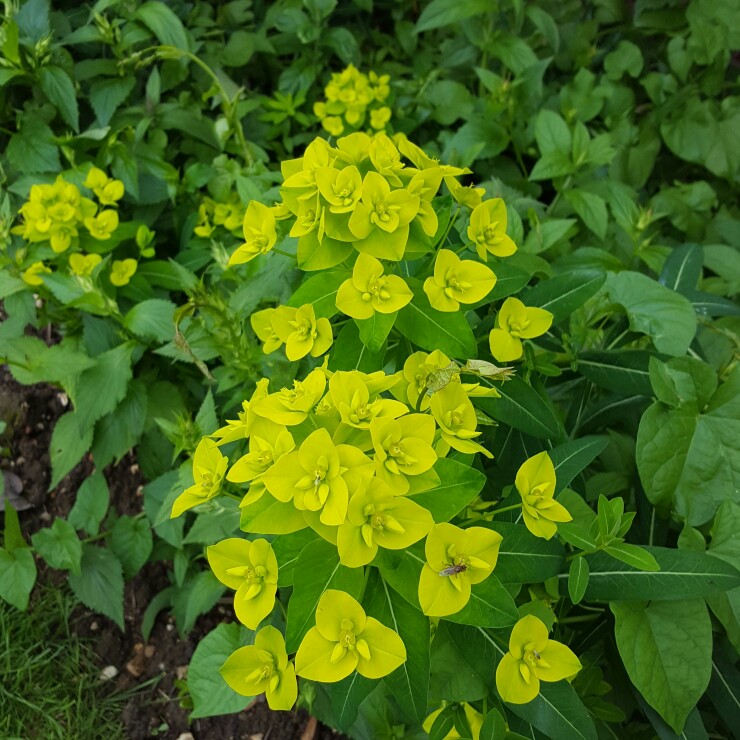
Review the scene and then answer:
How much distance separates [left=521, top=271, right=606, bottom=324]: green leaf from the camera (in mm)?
1002

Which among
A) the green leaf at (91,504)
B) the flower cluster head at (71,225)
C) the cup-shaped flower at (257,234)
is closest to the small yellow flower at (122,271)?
the flower cluster head at (71,225)

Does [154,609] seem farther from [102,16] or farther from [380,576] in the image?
[102,16]

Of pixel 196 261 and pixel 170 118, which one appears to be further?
pixel 170 118

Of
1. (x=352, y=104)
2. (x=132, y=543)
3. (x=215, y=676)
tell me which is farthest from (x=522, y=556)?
(x=352, y=104)

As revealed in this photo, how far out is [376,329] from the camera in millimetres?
867

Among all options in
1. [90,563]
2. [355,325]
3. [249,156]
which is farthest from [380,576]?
[249,156]

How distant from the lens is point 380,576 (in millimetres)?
817

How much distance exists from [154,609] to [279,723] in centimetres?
45

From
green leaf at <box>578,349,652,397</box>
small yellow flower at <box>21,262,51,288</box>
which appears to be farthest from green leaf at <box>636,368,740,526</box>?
small yellow flower at <box>21,262,51,288</box>

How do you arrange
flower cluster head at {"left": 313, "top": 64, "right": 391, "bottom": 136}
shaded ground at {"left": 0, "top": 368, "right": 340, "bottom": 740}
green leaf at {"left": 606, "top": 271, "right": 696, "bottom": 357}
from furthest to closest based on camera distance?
flower cluster head at {"left": 313, "top": 64, "right": 391, "bottom": 136}
shaded ground at {"left": 0, "top": 368, "right": 340, "bottom": 740}
green leaf at {"left": 606, "top": 271, "right": 696, "bottom": 357}

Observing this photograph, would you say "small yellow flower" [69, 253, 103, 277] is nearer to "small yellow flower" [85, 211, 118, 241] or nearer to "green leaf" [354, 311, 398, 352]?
"small yellow flower" [85, 211, 118, 241]

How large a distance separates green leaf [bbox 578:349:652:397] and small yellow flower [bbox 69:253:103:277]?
1168 mm

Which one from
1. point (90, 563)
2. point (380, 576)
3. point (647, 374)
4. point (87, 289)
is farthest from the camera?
point (90, 563)

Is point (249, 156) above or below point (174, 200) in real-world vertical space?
above
